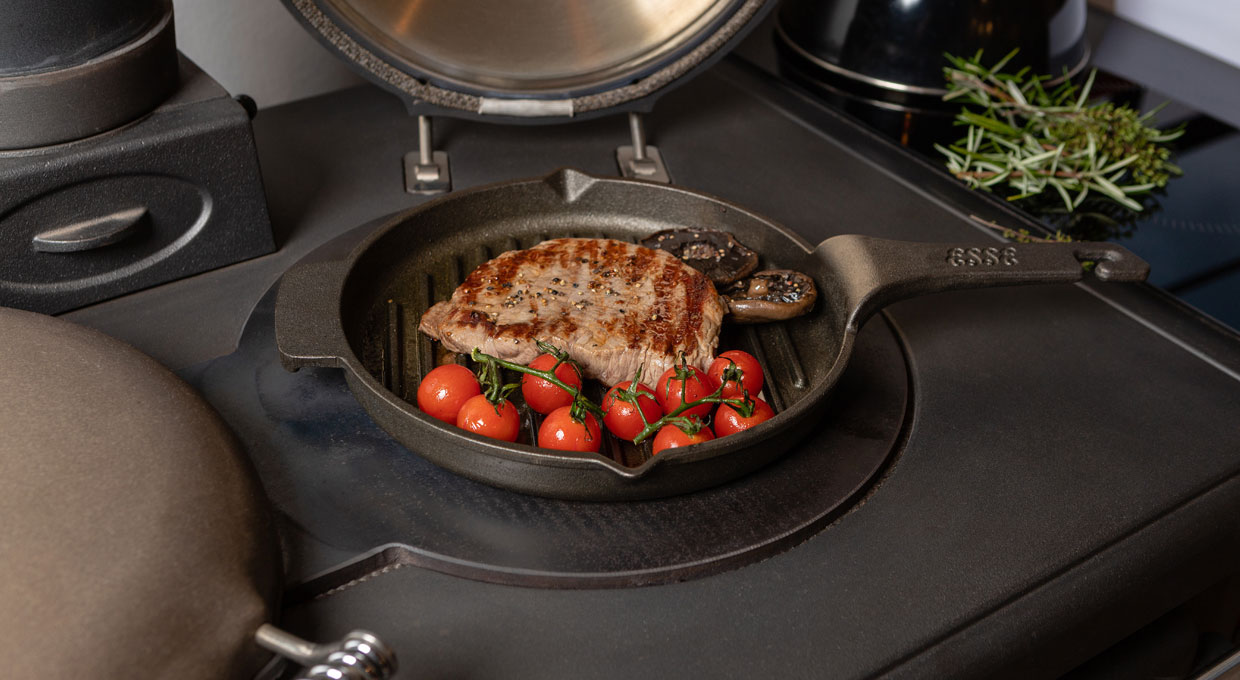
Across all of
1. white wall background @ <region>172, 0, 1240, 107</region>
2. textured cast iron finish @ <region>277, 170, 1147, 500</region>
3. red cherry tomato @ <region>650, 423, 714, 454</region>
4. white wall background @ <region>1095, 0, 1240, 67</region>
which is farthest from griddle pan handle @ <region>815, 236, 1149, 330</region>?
white wall background @ <region>1095, 0, 1240, 67</region>

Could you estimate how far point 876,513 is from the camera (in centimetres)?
107

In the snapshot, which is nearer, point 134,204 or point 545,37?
point 134,204

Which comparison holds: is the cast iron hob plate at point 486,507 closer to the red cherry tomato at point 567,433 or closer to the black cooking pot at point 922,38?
the red cherry tomato at point 567,433

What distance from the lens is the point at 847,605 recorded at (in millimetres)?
968

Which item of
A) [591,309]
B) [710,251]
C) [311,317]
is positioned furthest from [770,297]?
[311,317]

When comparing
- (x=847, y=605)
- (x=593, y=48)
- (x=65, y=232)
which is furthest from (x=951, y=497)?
(x=65, y=232)

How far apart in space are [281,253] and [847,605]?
98 centimetres

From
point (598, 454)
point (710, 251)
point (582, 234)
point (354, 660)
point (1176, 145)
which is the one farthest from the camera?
point (1176, 145)

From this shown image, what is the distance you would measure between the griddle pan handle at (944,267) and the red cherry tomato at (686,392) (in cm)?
21

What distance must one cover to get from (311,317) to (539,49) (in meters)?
0.72

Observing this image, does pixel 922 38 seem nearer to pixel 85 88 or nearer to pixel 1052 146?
pixel 1052 146

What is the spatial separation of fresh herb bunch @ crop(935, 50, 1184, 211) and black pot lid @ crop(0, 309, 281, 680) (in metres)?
1.38

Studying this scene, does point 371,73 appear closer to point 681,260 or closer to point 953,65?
point 681,260

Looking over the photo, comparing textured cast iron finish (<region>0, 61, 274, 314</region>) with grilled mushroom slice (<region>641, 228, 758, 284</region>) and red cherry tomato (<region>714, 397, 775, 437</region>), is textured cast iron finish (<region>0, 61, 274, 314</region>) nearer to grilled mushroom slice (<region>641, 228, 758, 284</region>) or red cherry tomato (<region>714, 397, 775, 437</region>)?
grilled mushroom slice (<region>641, 228, 758, 284</region>)
